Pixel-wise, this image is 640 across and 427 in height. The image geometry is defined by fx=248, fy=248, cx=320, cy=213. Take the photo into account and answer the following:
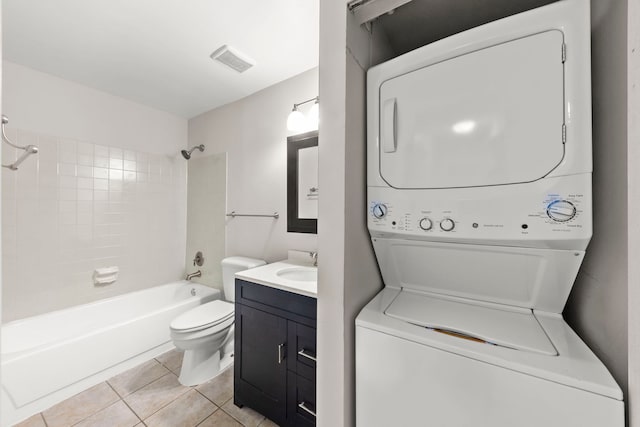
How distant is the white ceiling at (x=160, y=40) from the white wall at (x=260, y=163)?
16cm

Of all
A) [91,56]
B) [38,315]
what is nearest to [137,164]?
[91,56]

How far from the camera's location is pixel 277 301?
4.59ft

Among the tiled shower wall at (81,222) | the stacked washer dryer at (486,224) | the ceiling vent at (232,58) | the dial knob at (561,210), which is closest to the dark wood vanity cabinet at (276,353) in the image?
the stacked washer dryer at (486,224)

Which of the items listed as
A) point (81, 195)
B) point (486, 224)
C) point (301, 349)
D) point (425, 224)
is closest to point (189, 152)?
point (81, 195)

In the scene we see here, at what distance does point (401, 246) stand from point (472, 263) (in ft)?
0.75

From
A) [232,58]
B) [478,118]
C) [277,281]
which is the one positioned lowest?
[277,281]

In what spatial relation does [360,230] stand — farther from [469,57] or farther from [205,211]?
[205,211]

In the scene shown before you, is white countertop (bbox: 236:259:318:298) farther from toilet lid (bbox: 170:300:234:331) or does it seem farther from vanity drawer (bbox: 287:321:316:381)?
toilet lid (bbox: 170:300:234:331)

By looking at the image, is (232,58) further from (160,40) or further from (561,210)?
(561,210)

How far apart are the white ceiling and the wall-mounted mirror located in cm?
61

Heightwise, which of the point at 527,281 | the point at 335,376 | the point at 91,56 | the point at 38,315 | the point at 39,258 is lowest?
the point at 38,315

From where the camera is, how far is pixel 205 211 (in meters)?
2.83

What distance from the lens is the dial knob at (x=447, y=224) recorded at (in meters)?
0.76

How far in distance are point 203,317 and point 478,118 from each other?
210cm
